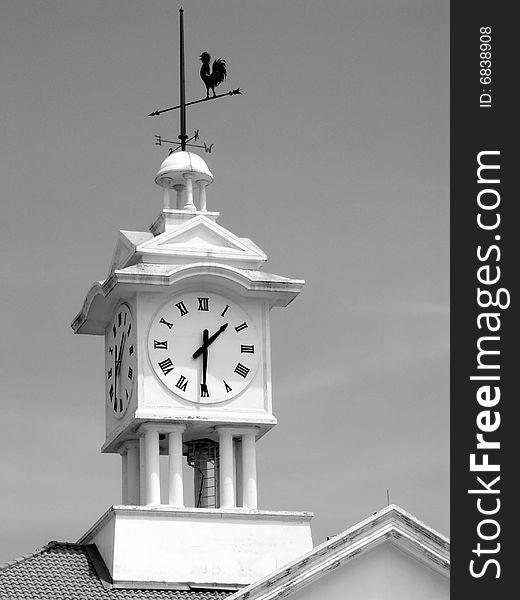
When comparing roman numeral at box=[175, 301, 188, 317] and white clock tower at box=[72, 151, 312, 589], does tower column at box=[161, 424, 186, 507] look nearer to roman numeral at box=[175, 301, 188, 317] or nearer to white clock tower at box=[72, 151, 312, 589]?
white clock tower at box=[72, 151, 312, 589]

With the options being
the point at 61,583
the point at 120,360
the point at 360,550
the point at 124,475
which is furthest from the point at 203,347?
the point at 360,550

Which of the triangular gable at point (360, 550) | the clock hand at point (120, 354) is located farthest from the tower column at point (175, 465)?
the triangular gable at point (360, 550)

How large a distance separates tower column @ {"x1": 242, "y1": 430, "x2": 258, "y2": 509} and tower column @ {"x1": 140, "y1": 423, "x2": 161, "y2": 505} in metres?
1.68

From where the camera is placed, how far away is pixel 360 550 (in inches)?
1469

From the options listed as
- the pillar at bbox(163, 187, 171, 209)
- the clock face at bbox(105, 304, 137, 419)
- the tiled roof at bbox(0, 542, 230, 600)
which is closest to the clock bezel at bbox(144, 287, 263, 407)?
the clock face at bbox(105, 304, 137, 419)

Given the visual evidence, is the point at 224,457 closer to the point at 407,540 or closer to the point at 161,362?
the point at 161,362

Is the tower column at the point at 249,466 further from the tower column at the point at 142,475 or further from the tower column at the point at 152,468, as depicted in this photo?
the tower column at the point at 142,475

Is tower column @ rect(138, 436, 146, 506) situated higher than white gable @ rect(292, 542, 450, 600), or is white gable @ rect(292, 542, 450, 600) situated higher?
tower column @ rect(138, 436, 146, 506)

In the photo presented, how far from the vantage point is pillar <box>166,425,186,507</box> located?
40.6 metres

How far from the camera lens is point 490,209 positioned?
3356 centimetres

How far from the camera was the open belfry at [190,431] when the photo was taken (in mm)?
38469

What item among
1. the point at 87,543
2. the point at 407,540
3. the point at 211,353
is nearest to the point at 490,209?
the point at 407,540

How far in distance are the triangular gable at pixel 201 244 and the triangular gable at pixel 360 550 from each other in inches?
278

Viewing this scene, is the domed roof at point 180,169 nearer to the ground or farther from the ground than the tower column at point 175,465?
farther from the ground
